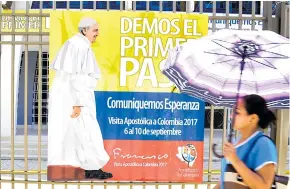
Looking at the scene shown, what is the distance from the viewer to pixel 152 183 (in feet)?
16.3

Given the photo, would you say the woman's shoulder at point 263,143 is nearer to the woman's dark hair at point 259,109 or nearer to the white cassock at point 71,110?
the woman's dark hair at point 259,109

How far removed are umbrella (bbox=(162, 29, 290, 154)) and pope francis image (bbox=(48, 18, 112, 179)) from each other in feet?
3.74

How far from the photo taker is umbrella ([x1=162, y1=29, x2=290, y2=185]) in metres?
3.76

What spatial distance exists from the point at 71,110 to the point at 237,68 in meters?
1.76

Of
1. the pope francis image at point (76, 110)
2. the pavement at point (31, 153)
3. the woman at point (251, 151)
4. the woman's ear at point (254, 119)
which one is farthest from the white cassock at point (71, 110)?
the pavement at point (31, 153)

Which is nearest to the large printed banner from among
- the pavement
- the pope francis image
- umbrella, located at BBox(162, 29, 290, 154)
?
the pope francis image

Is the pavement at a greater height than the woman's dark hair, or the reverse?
the woman's dark hair

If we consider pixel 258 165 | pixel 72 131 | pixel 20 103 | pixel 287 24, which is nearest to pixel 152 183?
pixel 72 131

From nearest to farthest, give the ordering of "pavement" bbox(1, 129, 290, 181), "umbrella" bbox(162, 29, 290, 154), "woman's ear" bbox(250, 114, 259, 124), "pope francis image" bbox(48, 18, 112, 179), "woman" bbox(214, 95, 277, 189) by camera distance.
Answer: "woman" bbox(214, 95, 277, 189) → "woman's ear" bbox(250, 114, 259, 124) → "umbrella" bbox(162, 29, 290, 154) → "pope francis image" bbox(48, 18, 112, 179) → "pavement" bbox(1, 129, 290, 181)

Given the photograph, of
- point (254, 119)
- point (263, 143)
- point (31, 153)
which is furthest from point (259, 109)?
point (31, 153)

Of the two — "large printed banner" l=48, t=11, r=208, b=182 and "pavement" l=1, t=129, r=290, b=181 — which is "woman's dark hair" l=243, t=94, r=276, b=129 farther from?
"pavement" l=1, t=129, r=290, b=181

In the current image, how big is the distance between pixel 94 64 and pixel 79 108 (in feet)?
1.46

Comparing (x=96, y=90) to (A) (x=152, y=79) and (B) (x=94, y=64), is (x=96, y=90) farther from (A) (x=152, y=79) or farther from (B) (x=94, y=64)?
(A) (x=152, y=79)

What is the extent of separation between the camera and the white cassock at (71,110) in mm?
4727
